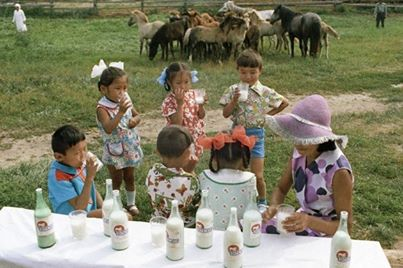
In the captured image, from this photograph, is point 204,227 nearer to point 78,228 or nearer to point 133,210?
point 78,228

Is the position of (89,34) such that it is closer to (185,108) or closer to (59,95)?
(59,95)

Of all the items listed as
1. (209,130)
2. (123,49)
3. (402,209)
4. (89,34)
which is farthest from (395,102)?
(89,34)

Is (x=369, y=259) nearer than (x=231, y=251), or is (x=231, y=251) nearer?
(x=231, y=251)

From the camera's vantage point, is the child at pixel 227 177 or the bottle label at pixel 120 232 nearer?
the bottle label at pixel 120 232

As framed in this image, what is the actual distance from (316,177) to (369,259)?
0.60 metres

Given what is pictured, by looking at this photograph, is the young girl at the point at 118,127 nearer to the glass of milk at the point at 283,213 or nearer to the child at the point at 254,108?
the child at the point at 254,108

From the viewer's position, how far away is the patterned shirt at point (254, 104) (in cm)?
455

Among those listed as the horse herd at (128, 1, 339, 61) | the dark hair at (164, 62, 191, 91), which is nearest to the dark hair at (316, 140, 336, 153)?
the dark hair at (164, 62, 191, 91)

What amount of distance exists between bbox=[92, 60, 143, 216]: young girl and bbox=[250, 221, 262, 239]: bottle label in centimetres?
198

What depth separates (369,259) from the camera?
8.27 ft

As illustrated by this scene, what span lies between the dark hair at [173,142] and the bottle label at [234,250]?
0.94m

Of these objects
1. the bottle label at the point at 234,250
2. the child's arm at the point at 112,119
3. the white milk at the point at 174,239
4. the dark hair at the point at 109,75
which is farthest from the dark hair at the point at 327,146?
the dark hair at the point at 109,75

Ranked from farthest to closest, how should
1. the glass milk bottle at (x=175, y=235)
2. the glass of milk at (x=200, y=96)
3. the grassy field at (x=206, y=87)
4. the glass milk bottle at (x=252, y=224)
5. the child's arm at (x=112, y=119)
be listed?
the grassy field at (x=206, y=87), the glass of milk at (x=200, y=96), the child's arm at (x=112, y=119), the glass milk bottle at (x=252, y=224), the glass milk bottle at (x=175, y=235)

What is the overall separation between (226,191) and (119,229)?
81cm
